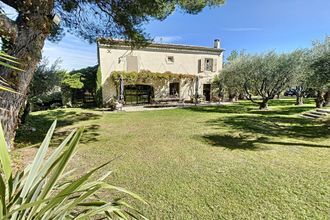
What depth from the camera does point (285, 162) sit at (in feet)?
19.9

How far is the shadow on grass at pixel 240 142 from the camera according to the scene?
7559mm

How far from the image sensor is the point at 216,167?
564cm

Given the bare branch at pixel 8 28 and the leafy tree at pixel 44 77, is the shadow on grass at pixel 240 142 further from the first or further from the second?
the leafy tree at pixel 44 77

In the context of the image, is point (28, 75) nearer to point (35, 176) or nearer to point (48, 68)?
point (35, 176)

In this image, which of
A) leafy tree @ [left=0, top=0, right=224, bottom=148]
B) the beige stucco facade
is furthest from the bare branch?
the beige stucco facade

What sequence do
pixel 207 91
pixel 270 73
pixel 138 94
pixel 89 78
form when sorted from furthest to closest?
pixel 207 91, pixel 138 94, pixel 89 78, pixel 270 73

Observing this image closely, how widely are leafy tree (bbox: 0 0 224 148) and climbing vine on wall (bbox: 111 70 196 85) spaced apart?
10151mm

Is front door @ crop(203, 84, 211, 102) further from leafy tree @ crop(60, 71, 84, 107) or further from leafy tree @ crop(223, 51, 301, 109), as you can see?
leafy tree @ crop(60, 71, 84, 107)

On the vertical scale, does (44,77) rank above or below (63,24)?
below

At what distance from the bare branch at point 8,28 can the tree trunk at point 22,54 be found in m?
0.11

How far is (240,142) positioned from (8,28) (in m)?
7.90

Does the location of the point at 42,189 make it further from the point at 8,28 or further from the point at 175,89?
the point at 175,89

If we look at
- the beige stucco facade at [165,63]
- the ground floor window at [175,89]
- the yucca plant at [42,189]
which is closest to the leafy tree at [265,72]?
the beige stucco facade at [165,63]

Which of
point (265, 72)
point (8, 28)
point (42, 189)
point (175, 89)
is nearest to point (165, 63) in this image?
point (175, 89)
